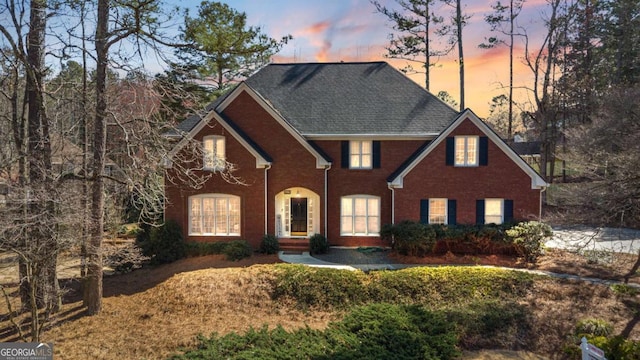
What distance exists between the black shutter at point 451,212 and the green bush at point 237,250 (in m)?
9.62

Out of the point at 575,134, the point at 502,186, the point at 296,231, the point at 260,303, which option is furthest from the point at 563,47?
the point at 260,303

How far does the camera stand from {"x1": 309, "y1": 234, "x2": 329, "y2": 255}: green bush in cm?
1688

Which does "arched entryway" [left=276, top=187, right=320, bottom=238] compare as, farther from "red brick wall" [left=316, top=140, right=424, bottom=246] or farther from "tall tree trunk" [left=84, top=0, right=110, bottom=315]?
"tall tree trunk" [left=84, top=0, right=110, bottom=315]

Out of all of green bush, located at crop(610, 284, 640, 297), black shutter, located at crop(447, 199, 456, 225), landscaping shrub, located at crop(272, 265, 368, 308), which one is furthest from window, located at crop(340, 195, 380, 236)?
green bush, located at crop(610, 284, 640, 297)

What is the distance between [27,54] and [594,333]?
1808 cm

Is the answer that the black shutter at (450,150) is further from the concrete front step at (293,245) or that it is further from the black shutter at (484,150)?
the concrete front step at (293,245)

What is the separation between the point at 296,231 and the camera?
18906mm

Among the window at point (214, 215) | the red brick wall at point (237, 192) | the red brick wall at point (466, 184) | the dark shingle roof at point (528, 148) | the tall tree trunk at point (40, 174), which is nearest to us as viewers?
the tall tree trunk at point (40, 174)

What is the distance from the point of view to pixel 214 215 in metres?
17.4

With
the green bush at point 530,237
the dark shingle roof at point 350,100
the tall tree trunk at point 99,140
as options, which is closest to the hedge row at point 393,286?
the green bush at point 530,237

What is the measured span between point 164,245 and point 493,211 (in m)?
15.6

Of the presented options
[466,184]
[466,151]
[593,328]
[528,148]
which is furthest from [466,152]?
[528,148]

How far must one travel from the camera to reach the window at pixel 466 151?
17500 millimetres

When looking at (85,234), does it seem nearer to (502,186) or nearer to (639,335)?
(639,335)
